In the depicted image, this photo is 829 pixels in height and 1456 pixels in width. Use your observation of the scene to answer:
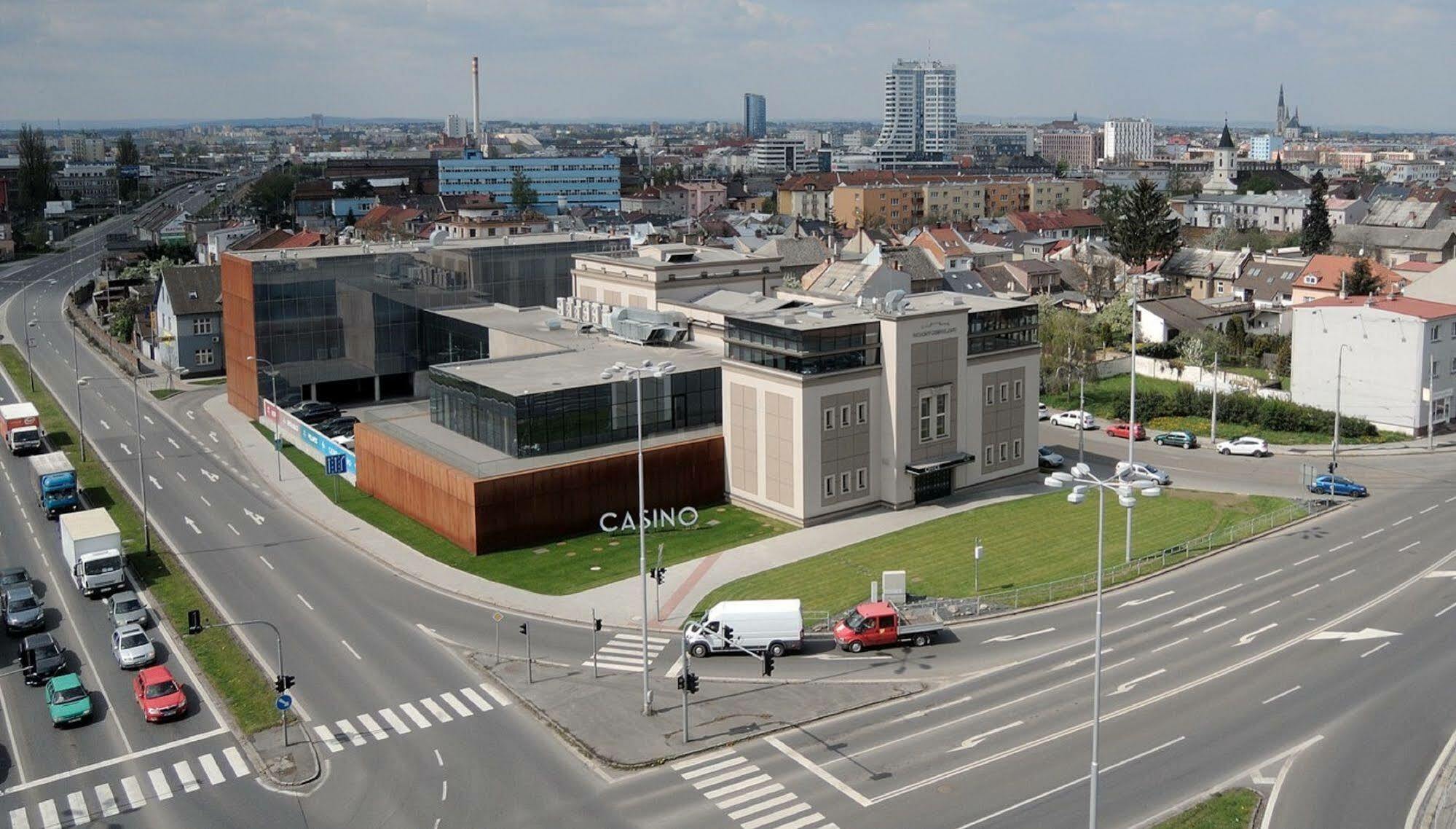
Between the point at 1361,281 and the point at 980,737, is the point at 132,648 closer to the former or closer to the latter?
the point at 980,737

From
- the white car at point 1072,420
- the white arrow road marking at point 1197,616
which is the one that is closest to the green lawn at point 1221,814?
the white arrow road marking at point 1197,616

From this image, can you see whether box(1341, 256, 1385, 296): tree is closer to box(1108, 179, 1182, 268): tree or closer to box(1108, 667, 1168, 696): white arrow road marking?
box(1108, 179, 1182, 268): tree

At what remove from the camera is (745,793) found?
31656 millimetres

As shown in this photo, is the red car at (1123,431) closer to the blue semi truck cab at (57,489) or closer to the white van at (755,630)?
the white van at (755,630)

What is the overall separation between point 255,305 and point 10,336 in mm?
46037

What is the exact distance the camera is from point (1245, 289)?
350 ft

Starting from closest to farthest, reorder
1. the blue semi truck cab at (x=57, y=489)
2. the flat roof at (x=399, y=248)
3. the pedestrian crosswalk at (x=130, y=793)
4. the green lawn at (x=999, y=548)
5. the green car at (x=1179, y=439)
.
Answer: the pedestrian crosswalk at (x=130, y=793) → the green lawn at (x=999, y=548) → the blue semi truck cab at (x=57, y=489) → the green car at (x=1179, y=439) → the flat roof at (x=399, y=248)

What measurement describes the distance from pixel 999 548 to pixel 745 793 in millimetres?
22194

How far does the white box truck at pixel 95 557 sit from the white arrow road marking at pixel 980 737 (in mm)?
32747

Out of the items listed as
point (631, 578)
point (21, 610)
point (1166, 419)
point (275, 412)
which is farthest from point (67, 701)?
point (1166, 419)

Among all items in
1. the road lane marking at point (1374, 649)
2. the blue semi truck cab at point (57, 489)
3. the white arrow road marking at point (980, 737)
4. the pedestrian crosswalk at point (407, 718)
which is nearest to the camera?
the white arrow road marking at point (980, 737)

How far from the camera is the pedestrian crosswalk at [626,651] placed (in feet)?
133

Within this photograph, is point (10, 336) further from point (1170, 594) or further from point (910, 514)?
point (1170, 594)

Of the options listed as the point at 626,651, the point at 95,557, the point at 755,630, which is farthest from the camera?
the point at 95,557
